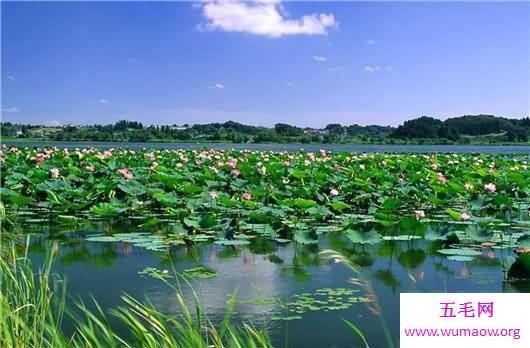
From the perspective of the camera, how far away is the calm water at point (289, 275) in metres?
3.57

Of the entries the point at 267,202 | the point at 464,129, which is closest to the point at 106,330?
the point at 267,202

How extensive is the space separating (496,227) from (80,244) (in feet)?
13.4

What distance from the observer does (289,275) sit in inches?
181

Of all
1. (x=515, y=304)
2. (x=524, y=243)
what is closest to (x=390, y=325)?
(x=515, y=304)

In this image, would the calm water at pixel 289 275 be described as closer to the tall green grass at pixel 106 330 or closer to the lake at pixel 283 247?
the lake at pixel 283 247

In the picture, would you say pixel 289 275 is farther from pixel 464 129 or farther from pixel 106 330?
pixel 464 129

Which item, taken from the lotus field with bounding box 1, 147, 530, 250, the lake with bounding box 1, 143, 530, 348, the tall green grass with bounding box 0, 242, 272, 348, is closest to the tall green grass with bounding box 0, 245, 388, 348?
the tall green grass with bounding box 0, 242, 272, 348

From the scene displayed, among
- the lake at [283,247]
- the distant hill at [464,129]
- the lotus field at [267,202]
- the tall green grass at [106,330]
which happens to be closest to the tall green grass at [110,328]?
the tall green grass at [106,330]

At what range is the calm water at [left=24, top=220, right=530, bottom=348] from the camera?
357 cm

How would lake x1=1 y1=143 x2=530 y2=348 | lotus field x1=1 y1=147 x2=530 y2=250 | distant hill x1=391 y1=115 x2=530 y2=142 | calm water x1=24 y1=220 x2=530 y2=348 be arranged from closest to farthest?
1. calm water x1=24 y1=220 x2=530 y2=348
2. lake x1=1 y1=143 x2=530 y2=348
3. lotus field x1=1 y1=147 x2=530 y2=250
4. distant hill x1=391 y1=115 x2=530 y2=142

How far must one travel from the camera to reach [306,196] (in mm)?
7820

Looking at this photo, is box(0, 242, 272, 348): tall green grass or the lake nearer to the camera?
box(0, 242, 272, 348): tall green grass

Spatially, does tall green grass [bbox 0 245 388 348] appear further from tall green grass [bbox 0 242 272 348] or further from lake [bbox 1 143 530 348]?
lake [bbox 1 143 530 348]

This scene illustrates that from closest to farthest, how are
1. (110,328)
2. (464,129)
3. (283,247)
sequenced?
(110,328) < (283,247) < (464,129)
